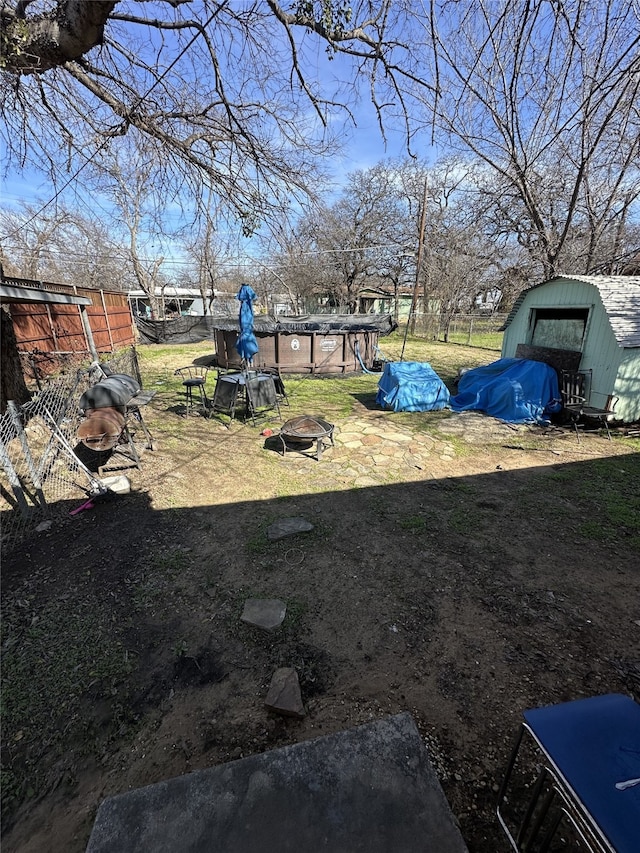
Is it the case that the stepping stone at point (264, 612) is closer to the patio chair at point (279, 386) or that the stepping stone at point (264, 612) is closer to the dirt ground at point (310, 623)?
the dirt ground at point (310, 623)

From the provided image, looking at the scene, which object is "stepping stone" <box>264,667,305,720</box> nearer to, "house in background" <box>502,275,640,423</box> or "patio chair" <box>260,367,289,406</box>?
"patio chair" <box>260,367,289,406</box>

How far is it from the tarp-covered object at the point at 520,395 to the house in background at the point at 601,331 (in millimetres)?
705

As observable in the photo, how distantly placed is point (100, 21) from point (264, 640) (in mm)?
5926

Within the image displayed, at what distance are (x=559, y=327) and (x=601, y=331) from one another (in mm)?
1393

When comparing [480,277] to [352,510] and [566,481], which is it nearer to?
[566,481]

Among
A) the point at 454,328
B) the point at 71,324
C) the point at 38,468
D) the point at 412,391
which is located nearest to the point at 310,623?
the point at 38,468

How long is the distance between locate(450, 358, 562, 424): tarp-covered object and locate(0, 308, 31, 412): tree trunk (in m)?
9.99

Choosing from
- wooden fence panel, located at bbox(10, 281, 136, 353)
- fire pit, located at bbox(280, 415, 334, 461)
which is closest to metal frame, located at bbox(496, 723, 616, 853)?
fire pit, located at bbox(280, 415, 334, 461)

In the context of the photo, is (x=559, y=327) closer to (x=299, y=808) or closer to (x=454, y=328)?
(x=299, y=808)

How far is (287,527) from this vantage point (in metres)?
4.36

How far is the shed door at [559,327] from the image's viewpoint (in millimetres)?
8422

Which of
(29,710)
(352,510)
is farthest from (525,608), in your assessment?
(29,710)

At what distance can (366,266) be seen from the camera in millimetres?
30547

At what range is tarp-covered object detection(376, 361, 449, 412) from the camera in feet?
30.3
